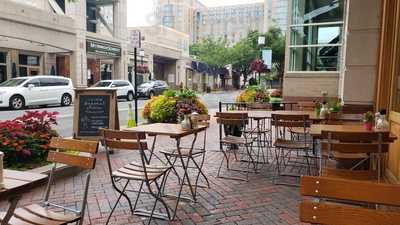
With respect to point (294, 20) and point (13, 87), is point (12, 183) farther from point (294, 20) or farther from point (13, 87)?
point (13, 87)

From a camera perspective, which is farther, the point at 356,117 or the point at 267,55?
the point at 267,55

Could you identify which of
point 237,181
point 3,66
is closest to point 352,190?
point 237,181

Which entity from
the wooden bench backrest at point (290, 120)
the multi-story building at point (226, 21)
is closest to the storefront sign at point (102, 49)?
the wooden bench backrest at point (290, 120)

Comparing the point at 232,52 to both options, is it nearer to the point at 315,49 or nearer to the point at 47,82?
the point at 47,82

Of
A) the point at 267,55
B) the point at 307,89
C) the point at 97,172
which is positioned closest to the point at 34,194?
the point at 97,172

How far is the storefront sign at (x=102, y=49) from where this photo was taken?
2189 centimetres

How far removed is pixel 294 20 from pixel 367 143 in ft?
31.1

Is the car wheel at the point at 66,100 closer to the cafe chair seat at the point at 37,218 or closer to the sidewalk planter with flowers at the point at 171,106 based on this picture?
the sidewalk planter with flowers at the point at 171,106

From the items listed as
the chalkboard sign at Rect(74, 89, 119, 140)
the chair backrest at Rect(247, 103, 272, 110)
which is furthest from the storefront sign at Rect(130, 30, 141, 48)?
Answer: the chair backrest at Rect(247, 103, 272, 110)

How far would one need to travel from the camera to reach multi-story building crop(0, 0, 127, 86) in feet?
55.8

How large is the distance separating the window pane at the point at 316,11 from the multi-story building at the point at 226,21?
165 feet

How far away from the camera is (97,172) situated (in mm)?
4824

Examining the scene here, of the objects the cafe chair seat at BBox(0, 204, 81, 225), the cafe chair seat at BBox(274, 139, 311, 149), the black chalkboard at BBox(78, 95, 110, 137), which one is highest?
the black chalkboard at BBox(78, 95, 110, 137)

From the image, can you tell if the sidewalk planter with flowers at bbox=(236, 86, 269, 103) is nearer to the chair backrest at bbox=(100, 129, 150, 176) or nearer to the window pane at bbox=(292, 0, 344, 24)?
the window pane at bbox=(292, 0, 344, 24)
